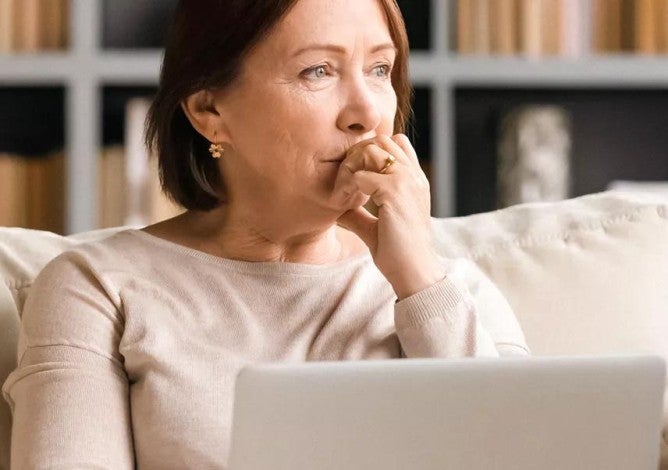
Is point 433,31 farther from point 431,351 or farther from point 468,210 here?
point 431,351

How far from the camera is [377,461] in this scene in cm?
92

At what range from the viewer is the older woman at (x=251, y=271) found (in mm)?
1385

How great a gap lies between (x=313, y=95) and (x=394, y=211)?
0.55 ft

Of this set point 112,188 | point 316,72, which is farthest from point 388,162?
point 112,188

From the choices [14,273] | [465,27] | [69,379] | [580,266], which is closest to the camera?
[69,379]

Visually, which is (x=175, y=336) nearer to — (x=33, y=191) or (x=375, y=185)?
(x=375, y=185)

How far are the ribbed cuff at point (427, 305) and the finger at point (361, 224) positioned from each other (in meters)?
0.10

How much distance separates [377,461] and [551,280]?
2.70ft

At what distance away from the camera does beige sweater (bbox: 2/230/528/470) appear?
4.46ft

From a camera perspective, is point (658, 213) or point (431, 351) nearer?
point (431, 351)

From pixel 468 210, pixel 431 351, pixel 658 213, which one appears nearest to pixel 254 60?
pixel 431 351

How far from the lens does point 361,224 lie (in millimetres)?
1527

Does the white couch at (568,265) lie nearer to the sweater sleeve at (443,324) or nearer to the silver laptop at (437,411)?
the sweater sleeve at (443,324)

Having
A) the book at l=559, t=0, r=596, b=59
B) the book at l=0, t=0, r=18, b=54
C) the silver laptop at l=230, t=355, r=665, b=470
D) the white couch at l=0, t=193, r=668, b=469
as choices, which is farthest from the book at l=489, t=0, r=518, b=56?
the silver laptop at l=230, t=355, r=665, b=470
